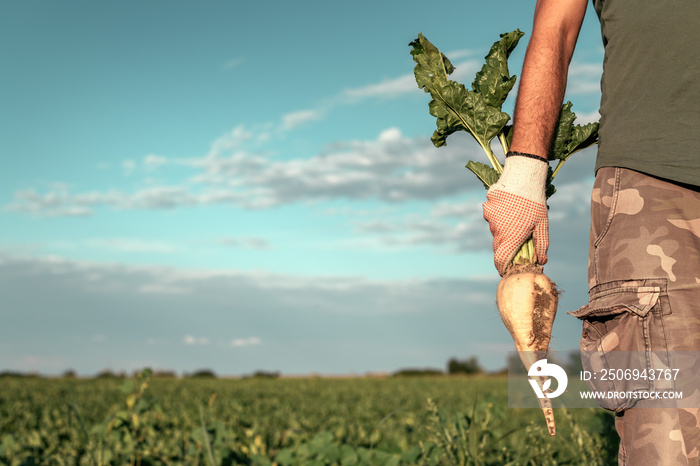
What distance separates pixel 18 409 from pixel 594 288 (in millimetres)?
11238

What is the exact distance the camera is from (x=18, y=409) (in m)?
10.7

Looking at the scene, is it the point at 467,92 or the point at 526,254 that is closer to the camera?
the point at 526,254

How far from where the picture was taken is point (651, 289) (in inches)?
84.4

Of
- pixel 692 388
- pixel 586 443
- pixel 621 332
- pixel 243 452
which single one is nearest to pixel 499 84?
pixel 621 332

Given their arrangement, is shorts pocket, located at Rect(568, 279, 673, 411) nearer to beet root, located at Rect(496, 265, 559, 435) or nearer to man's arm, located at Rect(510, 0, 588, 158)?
beet root, located at Rect(496, 265, 559, 435)

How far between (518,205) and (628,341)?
67 centimetres

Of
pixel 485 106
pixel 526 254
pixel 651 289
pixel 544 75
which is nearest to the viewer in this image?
pixel 651 289

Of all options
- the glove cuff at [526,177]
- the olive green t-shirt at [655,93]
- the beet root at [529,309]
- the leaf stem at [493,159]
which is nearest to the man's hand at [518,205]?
the glove cuff at [526,177]
